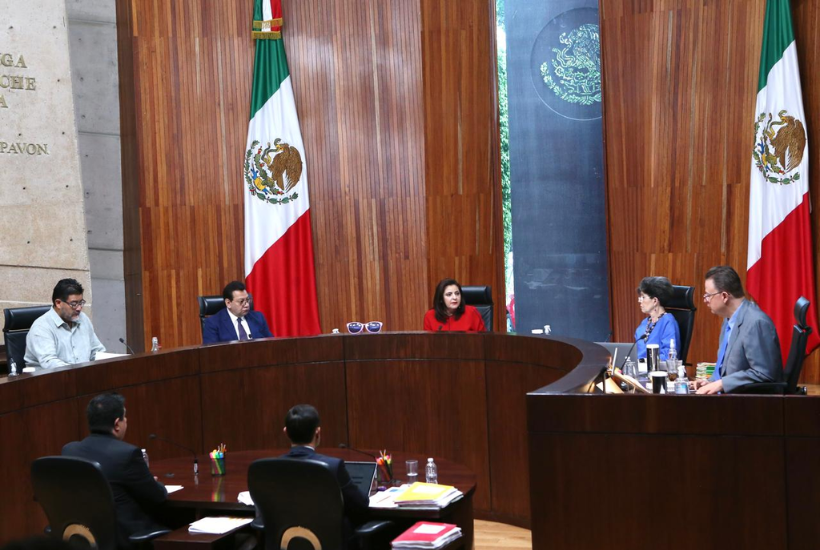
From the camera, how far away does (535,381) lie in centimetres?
486

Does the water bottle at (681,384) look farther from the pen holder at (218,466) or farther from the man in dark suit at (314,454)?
the pen holder at (218,466)

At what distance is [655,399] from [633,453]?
0.60 ft

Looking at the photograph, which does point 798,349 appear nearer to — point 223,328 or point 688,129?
point 688,129

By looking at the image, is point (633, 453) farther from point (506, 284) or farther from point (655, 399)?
point (506, 284)

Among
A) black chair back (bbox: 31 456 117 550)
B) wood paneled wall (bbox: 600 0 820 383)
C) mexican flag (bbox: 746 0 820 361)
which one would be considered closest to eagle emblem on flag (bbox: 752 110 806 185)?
mexican flag (bbox: 746 0 820 361)

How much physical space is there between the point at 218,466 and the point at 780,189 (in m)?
5.11

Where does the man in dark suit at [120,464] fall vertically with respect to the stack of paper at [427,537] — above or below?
above

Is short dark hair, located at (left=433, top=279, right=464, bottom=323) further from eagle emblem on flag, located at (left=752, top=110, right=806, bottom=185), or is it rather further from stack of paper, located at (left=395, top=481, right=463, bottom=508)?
eagle emblem on flag, located at (left=752, top=110, right=806, bottom=185)

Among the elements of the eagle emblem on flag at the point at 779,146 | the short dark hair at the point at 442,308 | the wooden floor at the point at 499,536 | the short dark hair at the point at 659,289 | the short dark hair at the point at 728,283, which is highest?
the eagle emblem on flag at the point at 779,146

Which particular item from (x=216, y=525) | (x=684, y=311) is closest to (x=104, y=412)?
(x=216, y=525)

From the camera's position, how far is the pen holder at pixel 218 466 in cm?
386

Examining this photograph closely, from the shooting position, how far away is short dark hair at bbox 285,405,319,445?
10.3 feet

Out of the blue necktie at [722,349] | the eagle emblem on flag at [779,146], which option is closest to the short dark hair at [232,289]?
the blue necktie at [722,349]

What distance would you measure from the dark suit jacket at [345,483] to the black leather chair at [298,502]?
6cm
